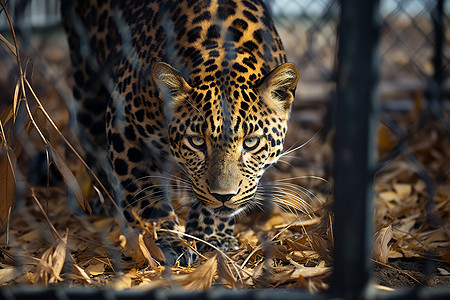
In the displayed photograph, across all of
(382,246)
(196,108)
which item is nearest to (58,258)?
(196,108)

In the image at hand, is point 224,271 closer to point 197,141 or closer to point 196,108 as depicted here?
point 197,141

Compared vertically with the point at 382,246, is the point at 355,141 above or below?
above

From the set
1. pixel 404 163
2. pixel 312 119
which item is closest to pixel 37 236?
pixel 404 163

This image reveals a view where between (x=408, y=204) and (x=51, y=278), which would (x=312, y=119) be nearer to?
(x=408, y=204)

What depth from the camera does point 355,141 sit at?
1.46 m

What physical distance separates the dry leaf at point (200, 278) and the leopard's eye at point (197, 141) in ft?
1.93

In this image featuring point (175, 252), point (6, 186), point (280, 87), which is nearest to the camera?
point (6, 186)

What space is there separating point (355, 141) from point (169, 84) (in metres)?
1.25

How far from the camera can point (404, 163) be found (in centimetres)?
439

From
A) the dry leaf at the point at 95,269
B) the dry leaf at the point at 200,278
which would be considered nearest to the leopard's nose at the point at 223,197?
the dry leaf at the point at 200,278

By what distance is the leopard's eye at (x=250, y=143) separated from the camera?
8.05 feet

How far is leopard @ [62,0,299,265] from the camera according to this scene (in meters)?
2.43

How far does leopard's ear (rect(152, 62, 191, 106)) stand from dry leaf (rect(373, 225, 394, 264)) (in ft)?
3.70

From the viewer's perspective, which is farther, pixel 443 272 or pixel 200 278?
pixel 443 272
